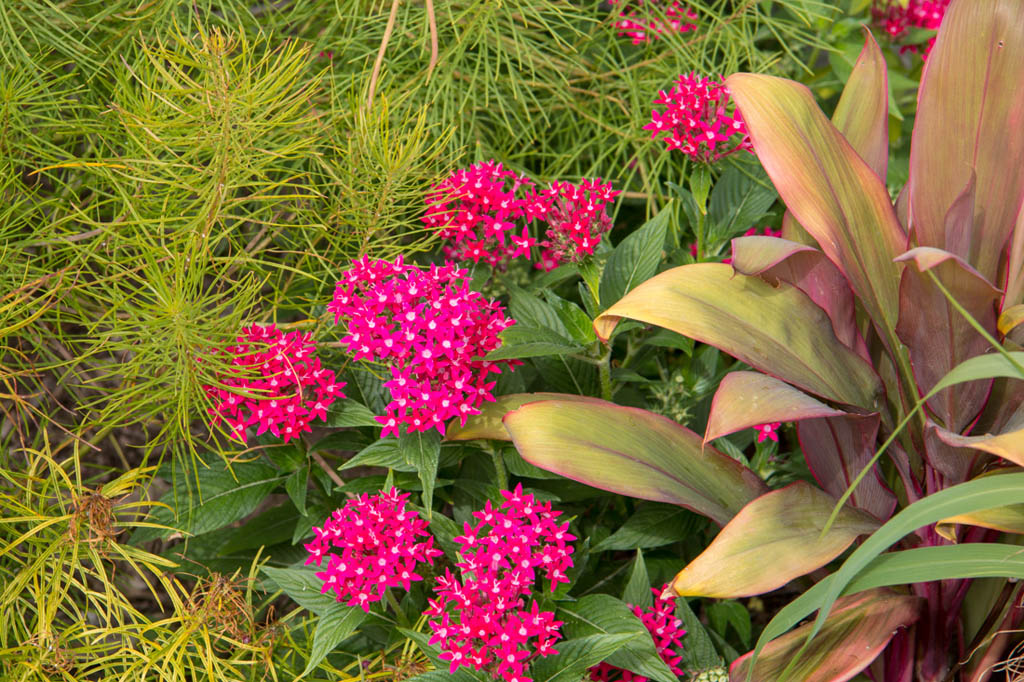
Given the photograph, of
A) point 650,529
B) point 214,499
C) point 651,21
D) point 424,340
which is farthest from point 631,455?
point 651,21

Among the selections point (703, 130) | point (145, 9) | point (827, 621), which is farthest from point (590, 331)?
point (145, 9)

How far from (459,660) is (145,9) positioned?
1.01 m

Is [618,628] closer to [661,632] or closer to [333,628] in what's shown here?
[661,632]

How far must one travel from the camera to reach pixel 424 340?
979 millimetres

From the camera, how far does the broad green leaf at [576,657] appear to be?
36.0 inches

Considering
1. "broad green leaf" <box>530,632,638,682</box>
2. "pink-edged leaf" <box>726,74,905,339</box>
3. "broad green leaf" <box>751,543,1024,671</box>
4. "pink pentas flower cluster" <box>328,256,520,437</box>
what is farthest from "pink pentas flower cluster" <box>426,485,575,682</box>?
"pink-edged leaf" <box>726,74,905,339</box>

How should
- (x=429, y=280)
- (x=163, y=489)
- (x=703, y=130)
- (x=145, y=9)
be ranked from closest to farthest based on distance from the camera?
(x=429, y=280) < (x=703, y=130) < (x=145, y=9) < (x=163, y=489)

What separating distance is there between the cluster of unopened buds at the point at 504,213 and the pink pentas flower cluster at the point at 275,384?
0.80 feet

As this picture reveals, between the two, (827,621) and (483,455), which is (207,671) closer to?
(483,455)

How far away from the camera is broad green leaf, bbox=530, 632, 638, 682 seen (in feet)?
3.00

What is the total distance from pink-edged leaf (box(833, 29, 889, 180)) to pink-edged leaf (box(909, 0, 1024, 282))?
0.24ft

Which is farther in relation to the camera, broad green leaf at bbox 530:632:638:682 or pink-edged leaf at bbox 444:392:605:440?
pink-edged leaf at bbox 444:392:605:440

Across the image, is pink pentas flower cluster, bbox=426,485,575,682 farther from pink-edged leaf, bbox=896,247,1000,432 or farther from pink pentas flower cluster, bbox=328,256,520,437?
pink-edged leaf, bbox=896,247,1000,432

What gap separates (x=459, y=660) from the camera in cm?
89
